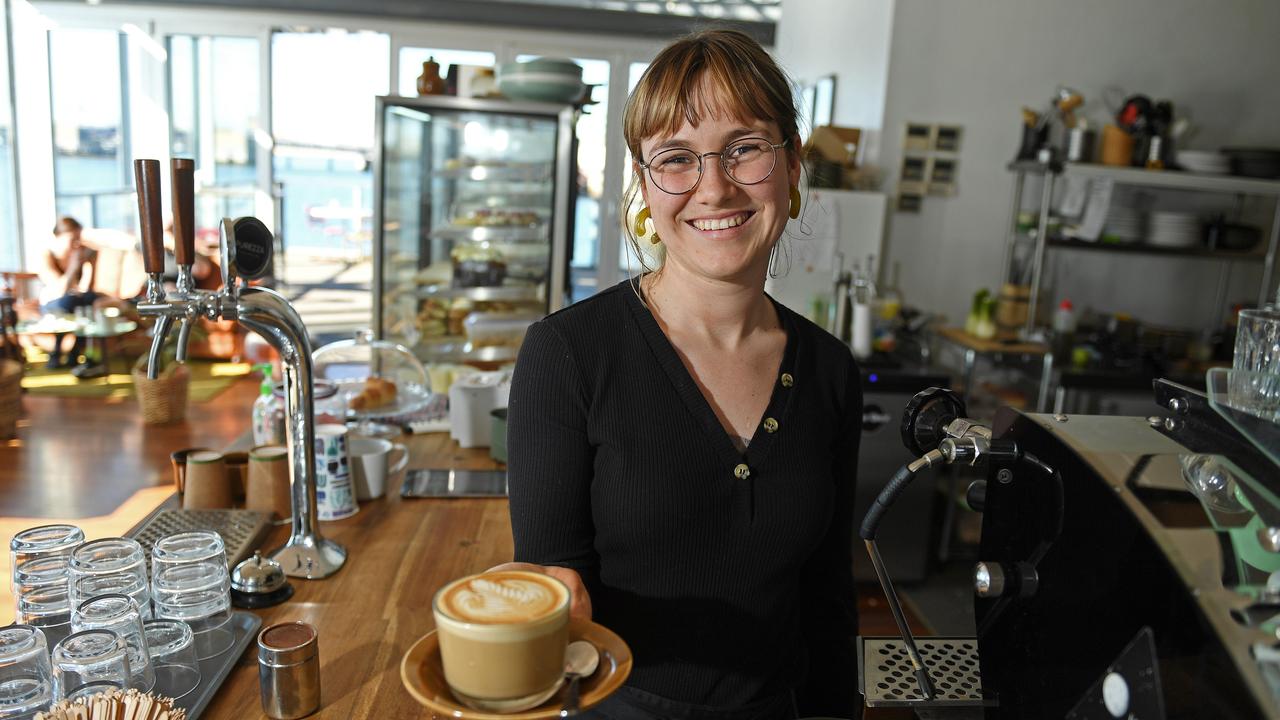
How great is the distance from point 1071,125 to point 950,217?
27.7 inches

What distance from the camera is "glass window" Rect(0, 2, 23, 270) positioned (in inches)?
291

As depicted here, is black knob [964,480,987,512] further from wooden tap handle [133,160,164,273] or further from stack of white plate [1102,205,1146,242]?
stack of white plate [1102,205,1146,242]

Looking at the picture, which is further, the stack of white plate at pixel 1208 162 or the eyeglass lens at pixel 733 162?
the stack of white plate at pixel 1208 162

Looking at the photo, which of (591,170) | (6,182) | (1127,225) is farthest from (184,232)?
(6,182)

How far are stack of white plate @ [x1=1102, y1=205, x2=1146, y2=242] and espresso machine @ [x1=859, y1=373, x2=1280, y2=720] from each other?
12.7 feet

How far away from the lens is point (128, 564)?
47.9 inches

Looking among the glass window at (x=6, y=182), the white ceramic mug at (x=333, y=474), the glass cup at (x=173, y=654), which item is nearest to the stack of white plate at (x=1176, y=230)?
the white ceramic mug at (x=333, y=474)

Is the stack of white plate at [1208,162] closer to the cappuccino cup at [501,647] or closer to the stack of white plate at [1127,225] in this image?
the stack of white plate at [1127,225]

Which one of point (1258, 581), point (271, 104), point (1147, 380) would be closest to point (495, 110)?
point (1147, 380)

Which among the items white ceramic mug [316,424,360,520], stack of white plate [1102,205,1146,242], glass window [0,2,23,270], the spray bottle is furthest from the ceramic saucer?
glass window [0,2,23,270]

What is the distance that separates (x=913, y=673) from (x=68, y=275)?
291 inches

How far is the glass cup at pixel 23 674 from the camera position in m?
0.98

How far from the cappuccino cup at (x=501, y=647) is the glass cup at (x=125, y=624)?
1.78 ft

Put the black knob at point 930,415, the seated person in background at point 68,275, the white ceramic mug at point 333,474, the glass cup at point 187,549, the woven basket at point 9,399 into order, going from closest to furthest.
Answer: the black knob at point 930,415 → the glass cup at point 187,549 → the white ceramic mug at point 333,474 → the woven basket at point 9,399 → the seated person in background at point 68,275
